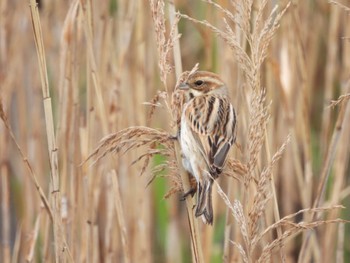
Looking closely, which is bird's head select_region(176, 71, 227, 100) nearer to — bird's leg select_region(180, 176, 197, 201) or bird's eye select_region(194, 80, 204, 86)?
bird's eye select_region(194, 80, 204, 86)

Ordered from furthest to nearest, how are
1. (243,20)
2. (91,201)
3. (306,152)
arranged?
(306,152)
(91,201)
(243,20)

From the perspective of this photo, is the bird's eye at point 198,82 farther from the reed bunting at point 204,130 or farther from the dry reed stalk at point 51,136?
the dry reed stalk at point 51,136

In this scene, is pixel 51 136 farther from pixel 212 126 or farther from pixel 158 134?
pixel 212 126

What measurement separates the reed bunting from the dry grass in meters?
0.07

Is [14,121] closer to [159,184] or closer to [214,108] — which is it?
[159,184]

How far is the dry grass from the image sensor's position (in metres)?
1.80

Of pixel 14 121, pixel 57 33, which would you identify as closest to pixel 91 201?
pixel 57 33

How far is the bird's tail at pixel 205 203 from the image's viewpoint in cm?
196

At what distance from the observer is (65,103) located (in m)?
2.39

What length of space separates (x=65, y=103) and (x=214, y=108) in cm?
47

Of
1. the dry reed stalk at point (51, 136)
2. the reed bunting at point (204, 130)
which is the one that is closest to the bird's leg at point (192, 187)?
the reed bunting at point (204, 130)

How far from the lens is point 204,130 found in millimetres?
2232

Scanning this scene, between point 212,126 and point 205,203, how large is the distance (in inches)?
13.2

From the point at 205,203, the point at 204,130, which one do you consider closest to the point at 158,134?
the point at 205,203
